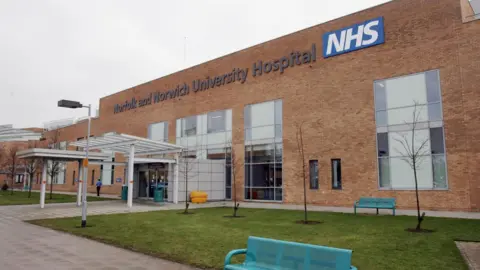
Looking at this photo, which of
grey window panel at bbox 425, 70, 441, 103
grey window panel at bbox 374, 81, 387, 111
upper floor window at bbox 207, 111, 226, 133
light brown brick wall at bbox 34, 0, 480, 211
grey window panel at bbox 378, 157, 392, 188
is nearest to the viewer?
light brown brick wall at bbox 34, 0, 480, 211

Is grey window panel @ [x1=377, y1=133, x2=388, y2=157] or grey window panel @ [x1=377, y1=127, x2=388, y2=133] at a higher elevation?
grey window panel @ [x1=377, y1=127, x2=388, y2=133]

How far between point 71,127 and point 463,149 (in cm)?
5218

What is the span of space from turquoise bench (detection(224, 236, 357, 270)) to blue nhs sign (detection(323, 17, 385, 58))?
1864cm

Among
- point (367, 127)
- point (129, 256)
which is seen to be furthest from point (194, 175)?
point (129, 256)

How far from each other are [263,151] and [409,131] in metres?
10.1

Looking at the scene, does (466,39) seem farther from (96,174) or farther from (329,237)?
(96,174)

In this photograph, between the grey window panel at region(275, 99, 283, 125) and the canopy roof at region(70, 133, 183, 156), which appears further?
the grey window panel at region(275, 99, 283, 125)

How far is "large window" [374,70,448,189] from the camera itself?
18.9 meters

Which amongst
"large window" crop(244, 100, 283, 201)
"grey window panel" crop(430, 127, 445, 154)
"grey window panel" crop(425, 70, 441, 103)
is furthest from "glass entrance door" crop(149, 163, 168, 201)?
"grey window panel" crop(425, 70, 441, 103)

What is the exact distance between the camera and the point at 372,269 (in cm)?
729

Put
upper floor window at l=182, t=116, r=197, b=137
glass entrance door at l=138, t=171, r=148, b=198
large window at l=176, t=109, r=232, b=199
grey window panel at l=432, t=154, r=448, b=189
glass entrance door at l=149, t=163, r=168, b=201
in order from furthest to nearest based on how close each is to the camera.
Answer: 1. upper floor window at l=182, t=116, r=197, b=137
2. glass entrance door at l=138, t=171, r=148, b=198
3. large window at l=176, t=109, r=232, b=199
4. glass entrance door at l=149, t=163, r=168, b=201
5. grey window panel at l=432, t=154, r=448, b=189

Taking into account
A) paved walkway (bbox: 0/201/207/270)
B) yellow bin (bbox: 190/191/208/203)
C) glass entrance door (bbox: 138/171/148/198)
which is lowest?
paved walkway (bbox: 0/201/207/270)

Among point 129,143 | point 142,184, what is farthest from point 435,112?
point 142,184

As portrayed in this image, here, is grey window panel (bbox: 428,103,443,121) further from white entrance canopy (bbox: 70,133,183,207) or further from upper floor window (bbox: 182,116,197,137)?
upper floor window (bbox: 182,116,197,137)
